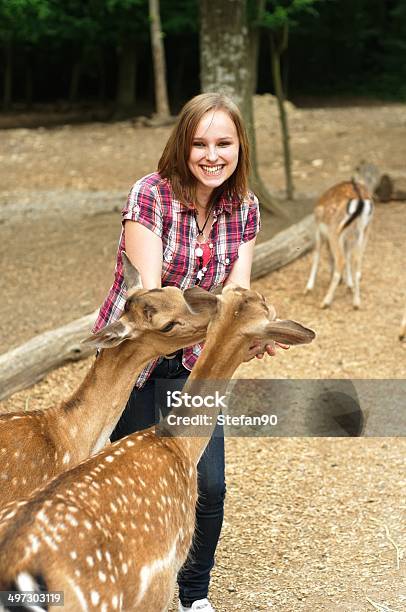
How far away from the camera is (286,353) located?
21.5 feet

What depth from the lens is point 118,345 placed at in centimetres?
324

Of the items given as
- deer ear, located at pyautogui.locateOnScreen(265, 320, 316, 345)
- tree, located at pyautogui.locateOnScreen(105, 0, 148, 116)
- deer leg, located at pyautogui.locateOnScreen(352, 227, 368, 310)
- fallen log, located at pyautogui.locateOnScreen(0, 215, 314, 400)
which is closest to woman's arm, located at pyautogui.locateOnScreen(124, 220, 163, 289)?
deer ear, located at pyautogui.locateOnScreen(265, 320, 316, 345)

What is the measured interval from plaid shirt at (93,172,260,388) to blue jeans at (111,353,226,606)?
45 mm

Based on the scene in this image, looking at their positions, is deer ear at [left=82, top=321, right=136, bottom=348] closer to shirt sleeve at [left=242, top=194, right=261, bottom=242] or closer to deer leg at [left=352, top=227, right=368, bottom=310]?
shirt sleeve at [left=242, top=194, right=261, bottom=242]

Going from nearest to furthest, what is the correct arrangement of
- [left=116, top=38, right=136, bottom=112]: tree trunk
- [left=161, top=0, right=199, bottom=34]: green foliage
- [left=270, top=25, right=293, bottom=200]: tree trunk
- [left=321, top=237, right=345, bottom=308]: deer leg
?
[left=321, top=237, right=345, bottom=308]: deer leg
[left=270, top=25, right=293, bottom=200]: tree trunk
[left=161, top=0, right=199, bottom=34]: green foliage
[left=116, top=38, right=136, bottom=112]: tree trunk

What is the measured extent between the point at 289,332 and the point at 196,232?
1.99 feet

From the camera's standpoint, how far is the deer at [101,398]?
10.2 ft

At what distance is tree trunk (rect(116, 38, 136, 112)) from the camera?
21.8 meters

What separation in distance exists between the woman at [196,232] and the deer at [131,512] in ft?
0.90

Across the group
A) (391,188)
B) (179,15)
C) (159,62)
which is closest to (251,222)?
(391,188)

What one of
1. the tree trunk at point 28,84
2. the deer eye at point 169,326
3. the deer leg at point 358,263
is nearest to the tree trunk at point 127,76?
the tree trunk at point 28,84

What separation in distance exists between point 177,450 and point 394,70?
23.0m

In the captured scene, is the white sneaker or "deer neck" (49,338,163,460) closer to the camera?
"deer neck" (49,338,163,460)

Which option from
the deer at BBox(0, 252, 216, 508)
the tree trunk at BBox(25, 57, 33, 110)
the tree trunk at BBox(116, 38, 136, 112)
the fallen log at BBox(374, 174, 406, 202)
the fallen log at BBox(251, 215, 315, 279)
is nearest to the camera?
the deer at BBox(0, 252, 216, 508)
